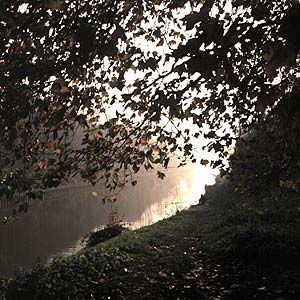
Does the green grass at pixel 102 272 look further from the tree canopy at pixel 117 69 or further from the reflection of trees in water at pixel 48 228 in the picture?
the reflection of trees in water at pixel 48 228

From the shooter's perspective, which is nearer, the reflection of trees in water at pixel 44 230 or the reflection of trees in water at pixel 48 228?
the reflection of trees in water at pixel 44 230

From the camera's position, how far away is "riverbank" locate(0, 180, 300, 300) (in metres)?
8.60

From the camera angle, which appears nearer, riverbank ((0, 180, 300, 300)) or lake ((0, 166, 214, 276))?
riverbank ((0, 180, 300, 300))

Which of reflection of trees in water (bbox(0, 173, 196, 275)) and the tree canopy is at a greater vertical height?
the tree canopy

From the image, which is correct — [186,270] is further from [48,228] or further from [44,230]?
[48,228]

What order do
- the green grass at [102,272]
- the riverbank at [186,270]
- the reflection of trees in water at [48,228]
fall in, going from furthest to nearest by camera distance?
the reflection of trees in water at [48,228] → the green grass at [102,272] → the riverbank at [186,270]

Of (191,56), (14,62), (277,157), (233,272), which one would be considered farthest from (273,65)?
(233,272)

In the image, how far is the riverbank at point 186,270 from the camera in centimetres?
860

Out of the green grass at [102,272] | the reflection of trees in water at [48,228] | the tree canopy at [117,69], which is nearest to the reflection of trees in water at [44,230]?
the reflection of trees in water at [48,228]

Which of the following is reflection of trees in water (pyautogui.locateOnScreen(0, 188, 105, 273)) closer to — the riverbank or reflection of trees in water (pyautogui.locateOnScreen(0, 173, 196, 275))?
reflection of trees in water (pyautogui.locateOnScreen(0, 173, 196, 275))

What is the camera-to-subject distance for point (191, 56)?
8.84 feet

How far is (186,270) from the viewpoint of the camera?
34.6 ft

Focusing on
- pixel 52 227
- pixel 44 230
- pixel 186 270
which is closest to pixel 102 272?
pixel 186 270

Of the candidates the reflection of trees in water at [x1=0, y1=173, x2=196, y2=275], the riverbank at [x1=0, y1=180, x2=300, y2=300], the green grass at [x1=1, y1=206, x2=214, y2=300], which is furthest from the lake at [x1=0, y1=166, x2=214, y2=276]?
the riverbank at [x1=0, y1=180, x2=300, y2=300]
